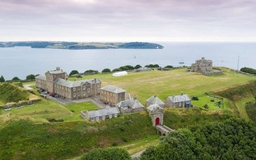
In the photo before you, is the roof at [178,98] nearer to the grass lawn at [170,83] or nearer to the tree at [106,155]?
the grass lawn at [170,83]

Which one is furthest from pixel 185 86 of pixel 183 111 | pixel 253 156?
pixel 253 156

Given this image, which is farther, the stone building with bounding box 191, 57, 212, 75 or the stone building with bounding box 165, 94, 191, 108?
the stone building with bounding box 191, 57, 212, 75

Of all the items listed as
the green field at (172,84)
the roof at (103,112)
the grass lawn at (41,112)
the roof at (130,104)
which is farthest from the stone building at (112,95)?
the grass lawn at (41,112)

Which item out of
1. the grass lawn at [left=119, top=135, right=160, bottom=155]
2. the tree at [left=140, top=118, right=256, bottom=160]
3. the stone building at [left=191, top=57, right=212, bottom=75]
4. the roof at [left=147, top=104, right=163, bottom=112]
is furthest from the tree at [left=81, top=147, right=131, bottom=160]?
the stone building at [left=191, top=57, right=212, bottom=75]

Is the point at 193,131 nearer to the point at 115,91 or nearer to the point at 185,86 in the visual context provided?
the point at 115,91

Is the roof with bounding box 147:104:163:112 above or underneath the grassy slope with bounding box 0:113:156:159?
above

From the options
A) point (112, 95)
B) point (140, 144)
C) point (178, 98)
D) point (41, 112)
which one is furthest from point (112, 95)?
point (140, 144)

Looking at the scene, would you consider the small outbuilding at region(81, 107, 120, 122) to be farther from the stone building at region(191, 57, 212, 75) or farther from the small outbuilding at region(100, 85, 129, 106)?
the stone building at region(191, 57, 212, 75)
